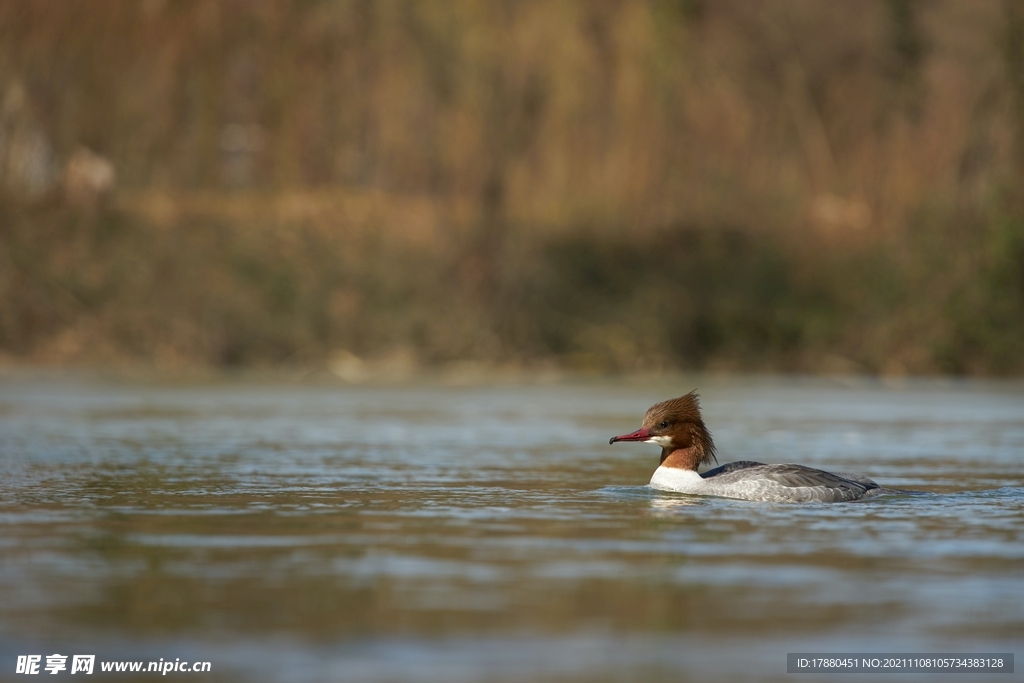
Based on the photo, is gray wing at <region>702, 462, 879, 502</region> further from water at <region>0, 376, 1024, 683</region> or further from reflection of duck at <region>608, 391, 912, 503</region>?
water at <region>0, 376, 1024, 683</region>

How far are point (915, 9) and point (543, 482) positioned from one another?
28646 millimetres

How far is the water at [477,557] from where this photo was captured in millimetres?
5363

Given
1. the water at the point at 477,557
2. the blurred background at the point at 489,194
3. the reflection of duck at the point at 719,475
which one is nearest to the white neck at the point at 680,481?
the reflection of duck at the point at 719,475

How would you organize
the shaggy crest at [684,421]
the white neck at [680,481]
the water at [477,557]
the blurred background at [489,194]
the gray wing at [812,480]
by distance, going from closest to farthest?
the water at [477,557]
the gray wing at [812,480]
the white neck at [680,481]
the shaggy crest at [684,421]
the blurred background at [489,194]

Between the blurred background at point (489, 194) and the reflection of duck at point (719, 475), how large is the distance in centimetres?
Answer: 1718

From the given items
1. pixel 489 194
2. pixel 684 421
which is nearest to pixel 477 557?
pixel 684 421

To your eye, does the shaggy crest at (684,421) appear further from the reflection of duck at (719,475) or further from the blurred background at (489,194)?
the blurred background at (489,194)

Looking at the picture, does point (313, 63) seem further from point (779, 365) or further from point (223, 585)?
point (223, 585)

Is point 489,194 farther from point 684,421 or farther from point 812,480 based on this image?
point 812,480

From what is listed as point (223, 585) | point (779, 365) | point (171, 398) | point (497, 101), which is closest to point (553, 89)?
point (497, 101)

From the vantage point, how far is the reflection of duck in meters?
9.85

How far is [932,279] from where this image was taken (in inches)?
1085

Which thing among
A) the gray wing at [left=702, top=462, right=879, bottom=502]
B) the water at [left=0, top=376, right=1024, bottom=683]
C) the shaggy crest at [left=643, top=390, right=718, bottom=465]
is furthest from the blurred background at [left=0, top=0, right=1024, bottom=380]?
the gray wing at [left=702, top=462, right=879, bottom=502]

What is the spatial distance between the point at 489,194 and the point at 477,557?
74.7ft
